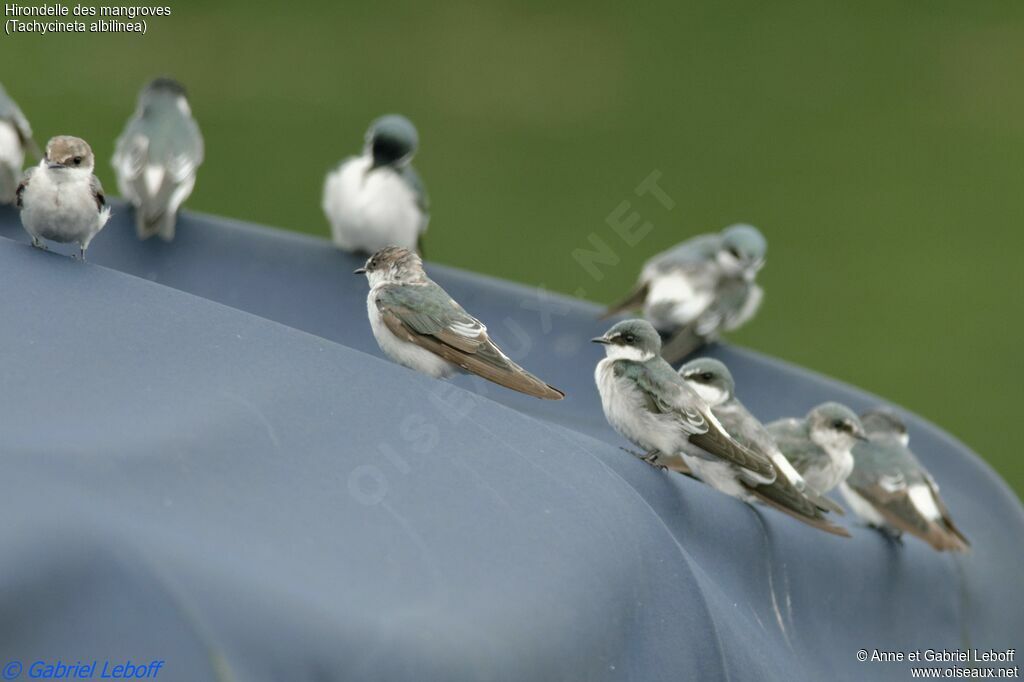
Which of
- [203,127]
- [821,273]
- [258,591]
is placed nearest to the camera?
[258,591]

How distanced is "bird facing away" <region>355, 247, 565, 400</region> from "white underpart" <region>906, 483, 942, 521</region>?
1.40 metres

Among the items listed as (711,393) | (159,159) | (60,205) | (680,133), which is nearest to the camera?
(60,205)

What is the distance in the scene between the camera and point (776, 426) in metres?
4.99

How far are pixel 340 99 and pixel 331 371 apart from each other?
39.8 feet

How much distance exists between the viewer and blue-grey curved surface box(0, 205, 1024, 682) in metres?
2.29

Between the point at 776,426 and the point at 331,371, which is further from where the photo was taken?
the point at 776,426

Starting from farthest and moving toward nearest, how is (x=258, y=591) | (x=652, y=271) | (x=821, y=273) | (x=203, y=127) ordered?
(x=203, y=127)
(x=821, y=273)
(x=652, y=271)
(x=258, y=591)

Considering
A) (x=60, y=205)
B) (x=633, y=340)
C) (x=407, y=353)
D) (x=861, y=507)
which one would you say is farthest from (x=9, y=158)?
(x=861, y=507)

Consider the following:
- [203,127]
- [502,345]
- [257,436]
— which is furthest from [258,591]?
[203,127]

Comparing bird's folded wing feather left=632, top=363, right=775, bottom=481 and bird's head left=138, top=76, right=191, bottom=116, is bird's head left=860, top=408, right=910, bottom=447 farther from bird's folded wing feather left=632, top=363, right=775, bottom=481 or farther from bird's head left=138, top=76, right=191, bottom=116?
bird's head left=138, top=76, right=191, bottom=116

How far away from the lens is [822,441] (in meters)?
4.79

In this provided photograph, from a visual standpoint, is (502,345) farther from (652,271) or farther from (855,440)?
(652,271)

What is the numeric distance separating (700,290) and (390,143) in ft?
4.45
